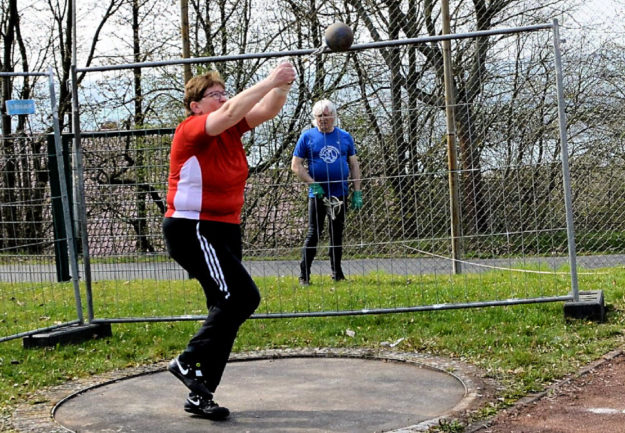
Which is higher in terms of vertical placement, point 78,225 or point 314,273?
point 78,225

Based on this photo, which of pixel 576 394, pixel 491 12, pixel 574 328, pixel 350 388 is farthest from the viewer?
pixel 491 12

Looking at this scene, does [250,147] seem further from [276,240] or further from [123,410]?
[123,410]

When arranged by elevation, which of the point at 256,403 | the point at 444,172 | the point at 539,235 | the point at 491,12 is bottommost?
the point at 256,403

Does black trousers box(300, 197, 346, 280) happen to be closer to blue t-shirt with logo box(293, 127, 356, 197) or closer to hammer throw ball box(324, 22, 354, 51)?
blue t-shirt with logo box(293, 127, 356, 197)

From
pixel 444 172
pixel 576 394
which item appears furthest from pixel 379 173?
pixel 576 394

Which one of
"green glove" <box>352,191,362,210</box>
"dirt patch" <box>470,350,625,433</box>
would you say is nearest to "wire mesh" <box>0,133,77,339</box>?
"green glove" <box>352,191,362,210</box>

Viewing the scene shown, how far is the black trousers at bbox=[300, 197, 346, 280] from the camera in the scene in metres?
8.30

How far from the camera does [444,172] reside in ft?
26.8

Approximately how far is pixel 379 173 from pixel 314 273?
1.29 metres

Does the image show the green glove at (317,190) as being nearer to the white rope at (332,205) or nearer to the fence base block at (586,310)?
the white rope at (332,205)

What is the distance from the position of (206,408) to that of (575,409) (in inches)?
85.1

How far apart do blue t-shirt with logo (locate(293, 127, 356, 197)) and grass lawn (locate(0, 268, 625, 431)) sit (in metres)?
1.15

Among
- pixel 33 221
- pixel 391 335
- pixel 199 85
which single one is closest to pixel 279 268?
pixel 391 335

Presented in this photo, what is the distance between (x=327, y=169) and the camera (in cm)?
831
